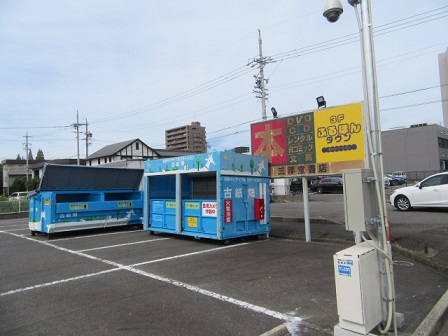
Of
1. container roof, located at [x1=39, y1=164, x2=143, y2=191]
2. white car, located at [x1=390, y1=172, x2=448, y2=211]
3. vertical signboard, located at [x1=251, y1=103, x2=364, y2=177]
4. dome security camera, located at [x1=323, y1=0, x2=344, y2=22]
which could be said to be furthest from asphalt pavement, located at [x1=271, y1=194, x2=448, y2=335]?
container roof, located at [x1=39, y1=164, x2=143, y2=191]

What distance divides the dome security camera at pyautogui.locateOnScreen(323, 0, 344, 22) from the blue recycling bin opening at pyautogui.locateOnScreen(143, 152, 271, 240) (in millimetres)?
5370

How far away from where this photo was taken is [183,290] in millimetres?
5387

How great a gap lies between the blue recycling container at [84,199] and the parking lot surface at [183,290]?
8.09ft

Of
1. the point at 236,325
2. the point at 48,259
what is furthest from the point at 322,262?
the point at 48,259

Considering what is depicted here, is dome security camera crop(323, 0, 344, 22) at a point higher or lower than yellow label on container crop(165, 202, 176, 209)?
higher

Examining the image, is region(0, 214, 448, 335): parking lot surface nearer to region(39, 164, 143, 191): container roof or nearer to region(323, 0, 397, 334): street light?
region(323, 0, 397, 334): street light

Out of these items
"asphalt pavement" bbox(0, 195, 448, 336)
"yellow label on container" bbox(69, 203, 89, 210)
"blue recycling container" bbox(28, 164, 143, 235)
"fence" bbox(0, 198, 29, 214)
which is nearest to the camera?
"asphalt pavement" bbox(0, 195, 448, 336)

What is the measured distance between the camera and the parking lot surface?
411cm

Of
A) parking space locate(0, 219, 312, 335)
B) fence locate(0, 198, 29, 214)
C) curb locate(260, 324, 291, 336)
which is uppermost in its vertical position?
fence locate(0, 198, 29, 214)

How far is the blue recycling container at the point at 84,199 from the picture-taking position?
1163cm

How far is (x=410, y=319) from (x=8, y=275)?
6.92m

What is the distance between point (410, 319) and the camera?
4141 mm

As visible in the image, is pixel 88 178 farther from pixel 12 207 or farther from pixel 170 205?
pixel 12 207

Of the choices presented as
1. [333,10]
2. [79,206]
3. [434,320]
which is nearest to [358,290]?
[434,320]
